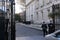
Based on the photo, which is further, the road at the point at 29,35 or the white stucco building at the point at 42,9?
the white stucco building at the point at 42,9

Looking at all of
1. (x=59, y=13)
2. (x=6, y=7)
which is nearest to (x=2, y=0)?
(x=6, y=7)

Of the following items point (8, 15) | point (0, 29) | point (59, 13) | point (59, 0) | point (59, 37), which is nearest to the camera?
point (0, 29)

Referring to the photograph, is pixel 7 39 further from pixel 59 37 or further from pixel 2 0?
pixel 59 37

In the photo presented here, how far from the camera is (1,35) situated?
8.85m

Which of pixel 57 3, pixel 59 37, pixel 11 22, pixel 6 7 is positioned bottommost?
pixel 59 37

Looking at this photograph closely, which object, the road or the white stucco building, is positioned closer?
the road

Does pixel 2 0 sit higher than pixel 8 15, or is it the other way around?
pixel 2 0

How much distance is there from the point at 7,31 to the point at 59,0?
33.3m

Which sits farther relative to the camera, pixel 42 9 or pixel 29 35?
pixel 42 9

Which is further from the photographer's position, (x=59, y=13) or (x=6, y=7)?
(x=59, y=13)

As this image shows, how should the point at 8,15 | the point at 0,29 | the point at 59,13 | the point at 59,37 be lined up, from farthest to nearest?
the point at 59,13
the point at 59,37
the point at 8,15
the point at 0,29

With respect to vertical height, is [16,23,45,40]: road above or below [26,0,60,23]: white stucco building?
below

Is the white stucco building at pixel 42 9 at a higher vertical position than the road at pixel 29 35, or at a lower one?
higher

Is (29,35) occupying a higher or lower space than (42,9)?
lower
